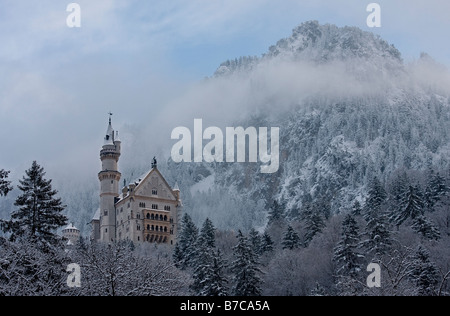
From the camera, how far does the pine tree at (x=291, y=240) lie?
286ft

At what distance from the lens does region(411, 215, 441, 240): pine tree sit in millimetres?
76069

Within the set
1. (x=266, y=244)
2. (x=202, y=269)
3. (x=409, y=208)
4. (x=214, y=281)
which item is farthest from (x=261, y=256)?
(x=214, y=281)

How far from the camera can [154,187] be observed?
14200cm

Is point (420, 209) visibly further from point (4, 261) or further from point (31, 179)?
point (4, 261)

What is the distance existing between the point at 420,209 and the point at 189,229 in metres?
32.0

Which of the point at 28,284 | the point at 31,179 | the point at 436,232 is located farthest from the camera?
the point at 436,232

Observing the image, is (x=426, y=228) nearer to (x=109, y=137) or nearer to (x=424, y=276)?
(x=424, y=276)

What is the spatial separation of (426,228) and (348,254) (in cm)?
1379

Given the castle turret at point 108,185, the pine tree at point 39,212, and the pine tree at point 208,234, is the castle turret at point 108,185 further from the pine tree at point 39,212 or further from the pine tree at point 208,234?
the pine tree at point 39,212

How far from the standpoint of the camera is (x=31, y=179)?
44562 millimetres

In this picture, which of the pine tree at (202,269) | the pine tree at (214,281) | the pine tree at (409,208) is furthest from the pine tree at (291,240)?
the pine tree at (214,281)

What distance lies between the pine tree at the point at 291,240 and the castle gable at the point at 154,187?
56.1 m
